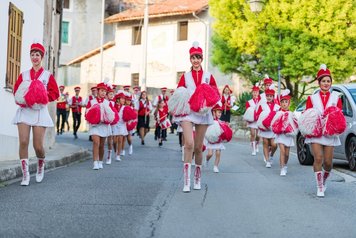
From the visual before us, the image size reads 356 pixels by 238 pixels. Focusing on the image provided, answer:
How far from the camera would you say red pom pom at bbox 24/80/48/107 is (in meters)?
10.6

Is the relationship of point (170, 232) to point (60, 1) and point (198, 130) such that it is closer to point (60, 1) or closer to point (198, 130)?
point (198, 130)

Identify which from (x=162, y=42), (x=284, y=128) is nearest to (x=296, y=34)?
(x=162, y=42)

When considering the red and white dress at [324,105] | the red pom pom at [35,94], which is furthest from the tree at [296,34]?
the red pom pom at [35,94]

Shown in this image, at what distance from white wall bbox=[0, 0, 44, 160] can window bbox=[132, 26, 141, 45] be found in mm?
33654

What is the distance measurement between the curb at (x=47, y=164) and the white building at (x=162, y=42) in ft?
89.4

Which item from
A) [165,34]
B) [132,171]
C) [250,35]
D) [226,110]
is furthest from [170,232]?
[165,34]

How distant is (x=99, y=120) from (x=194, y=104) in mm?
4430

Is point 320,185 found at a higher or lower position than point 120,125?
lower

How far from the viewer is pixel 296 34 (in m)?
33.9

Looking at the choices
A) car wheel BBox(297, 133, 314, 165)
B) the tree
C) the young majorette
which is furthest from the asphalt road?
the tree

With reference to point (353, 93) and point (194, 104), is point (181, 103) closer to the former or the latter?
point (194, 104)

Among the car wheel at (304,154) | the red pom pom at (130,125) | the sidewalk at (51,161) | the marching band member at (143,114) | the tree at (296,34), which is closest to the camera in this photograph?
the sidewalk at (51,161)

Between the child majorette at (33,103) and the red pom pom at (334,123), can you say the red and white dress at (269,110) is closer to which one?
the red pom pom at (334,123)

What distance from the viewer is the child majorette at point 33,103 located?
1064cm
